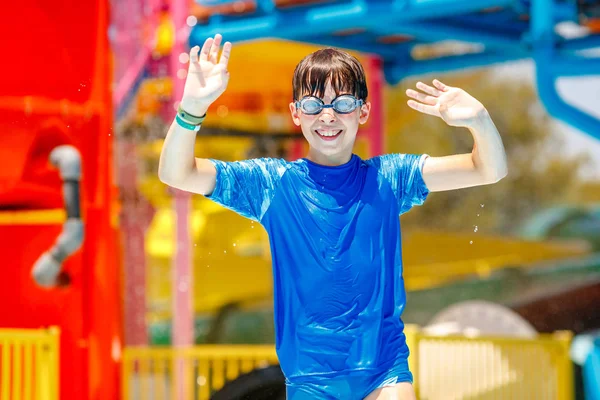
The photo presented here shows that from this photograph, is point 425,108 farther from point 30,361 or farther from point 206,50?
point 30,361

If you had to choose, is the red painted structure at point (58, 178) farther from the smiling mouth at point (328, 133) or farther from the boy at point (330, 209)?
the smiling mouth at point (328, 133)

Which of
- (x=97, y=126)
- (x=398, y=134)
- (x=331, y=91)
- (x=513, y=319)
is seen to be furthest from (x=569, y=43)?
(x=398, y=134)

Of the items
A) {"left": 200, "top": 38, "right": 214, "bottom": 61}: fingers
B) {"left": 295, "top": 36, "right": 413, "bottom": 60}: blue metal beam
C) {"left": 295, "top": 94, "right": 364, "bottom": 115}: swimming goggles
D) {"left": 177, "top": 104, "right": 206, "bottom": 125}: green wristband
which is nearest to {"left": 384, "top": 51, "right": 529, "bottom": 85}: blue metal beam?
{"left": 295, "top": 36, "right": 413, "bottom": 60}: blue metal beam

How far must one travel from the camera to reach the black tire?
3959 millimetres

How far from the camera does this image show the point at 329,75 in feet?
7.02

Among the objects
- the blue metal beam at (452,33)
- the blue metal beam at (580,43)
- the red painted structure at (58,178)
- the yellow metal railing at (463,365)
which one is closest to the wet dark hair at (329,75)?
the red painted structure at (58,178)

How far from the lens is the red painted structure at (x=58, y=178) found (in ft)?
12.7

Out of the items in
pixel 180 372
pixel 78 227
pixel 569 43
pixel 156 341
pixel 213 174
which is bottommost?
pixel 156 341

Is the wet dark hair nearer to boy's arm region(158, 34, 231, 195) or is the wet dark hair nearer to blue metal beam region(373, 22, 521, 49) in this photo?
boy's arm region(158, 34, 231, 195)

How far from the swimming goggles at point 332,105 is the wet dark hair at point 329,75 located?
0.07 ft

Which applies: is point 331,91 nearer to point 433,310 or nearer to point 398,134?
point 433,310

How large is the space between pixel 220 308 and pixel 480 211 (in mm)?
5540

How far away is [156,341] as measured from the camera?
28.7 ft

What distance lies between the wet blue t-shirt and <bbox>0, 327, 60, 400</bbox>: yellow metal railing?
2135mm
